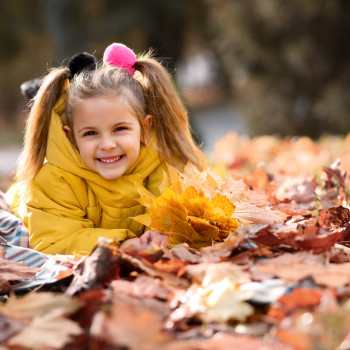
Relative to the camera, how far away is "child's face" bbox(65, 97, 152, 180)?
8.00ft

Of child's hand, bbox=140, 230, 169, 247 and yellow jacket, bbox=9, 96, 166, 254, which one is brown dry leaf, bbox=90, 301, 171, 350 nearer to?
child's hand, bbox=140, 230, 169, 247

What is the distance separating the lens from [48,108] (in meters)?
2.69

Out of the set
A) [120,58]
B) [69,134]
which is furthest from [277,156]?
[69,134]

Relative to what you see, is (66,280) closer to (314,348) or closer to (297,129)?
(314,348)

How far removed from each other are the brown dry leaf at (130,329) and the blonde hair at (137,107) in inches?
54.3

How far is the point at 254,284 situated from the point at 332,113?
347 inches

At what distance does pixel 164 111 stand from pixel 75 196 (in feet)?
2.01

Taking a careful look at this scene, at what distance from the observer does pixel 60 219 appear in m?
2.46

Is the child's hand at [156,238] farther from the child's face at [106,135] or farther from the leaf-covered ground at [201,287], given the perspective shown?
the child's face at [106,135]

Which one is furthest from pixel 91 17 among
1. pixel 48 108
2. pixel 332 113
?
pixel 48 108

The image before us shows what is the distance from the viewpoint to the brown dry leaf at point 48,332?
1312 mm

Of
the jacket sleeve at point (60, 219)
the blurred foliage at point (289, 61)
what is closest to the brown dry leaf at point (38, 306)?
the jacket sleeve at point (60, 219)

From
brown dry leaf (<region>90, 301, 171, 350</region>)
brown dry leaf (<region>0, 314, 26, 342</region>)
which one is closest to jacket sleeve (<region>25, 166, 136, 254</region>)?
brown dry leaf (<region>0, 314, 26, 342</region>)

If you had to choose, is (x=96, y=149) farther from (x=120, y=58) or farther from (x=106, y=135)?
(x=120, y=58)
